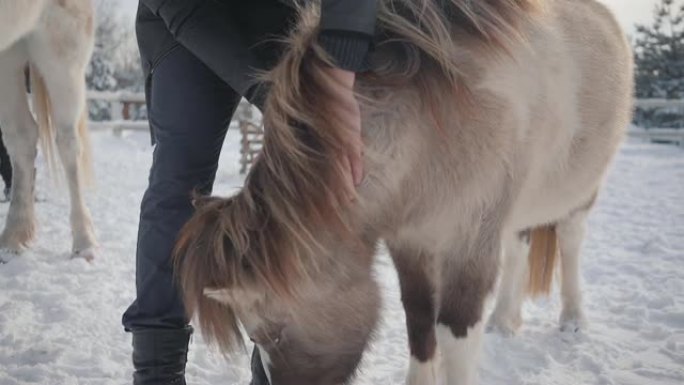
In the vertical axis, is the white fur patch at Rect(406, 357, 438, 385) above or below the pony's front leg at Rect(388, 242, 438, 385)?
below

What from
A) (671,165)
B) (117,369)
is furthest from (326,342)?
(671,165)

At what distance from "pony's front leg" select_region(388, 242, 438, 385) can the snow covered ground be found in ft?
0.46

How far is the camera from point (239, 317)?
1433 millimetres

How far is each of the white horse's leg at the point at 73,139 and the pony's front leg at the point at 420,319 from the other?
2.52 meters

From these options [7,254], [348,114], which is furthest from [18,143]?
[348,114]

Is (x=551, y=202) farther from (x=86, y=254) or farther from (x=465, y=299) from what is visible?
(x=86, y=254)

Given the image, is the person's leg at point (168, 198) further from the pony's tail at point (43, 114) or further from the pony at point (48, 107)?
the pony's tail at point (43, 114)

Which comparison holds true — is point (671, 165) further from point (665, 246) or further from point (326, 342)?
point (326, 342)

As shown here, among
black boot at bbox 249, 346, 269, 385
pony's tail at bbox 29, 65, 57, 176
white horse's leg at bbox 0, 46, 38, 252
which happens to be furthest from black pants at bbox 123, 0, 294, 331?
pony's tail at bbox 29, 65, 57, 176

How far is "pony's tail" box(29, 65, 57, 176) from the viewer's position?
400cm

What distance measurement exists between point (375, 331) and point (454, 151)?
550mm

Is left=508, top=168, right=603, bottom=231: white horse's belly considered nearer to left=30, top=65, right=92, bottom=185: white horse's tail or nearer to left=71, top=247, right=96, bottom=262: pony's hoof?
left=71, top=247, right=96, bottom=262: pony's hoof

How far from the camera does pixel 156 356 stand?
1.87 m

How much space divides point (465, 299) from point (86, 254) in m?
2.89
